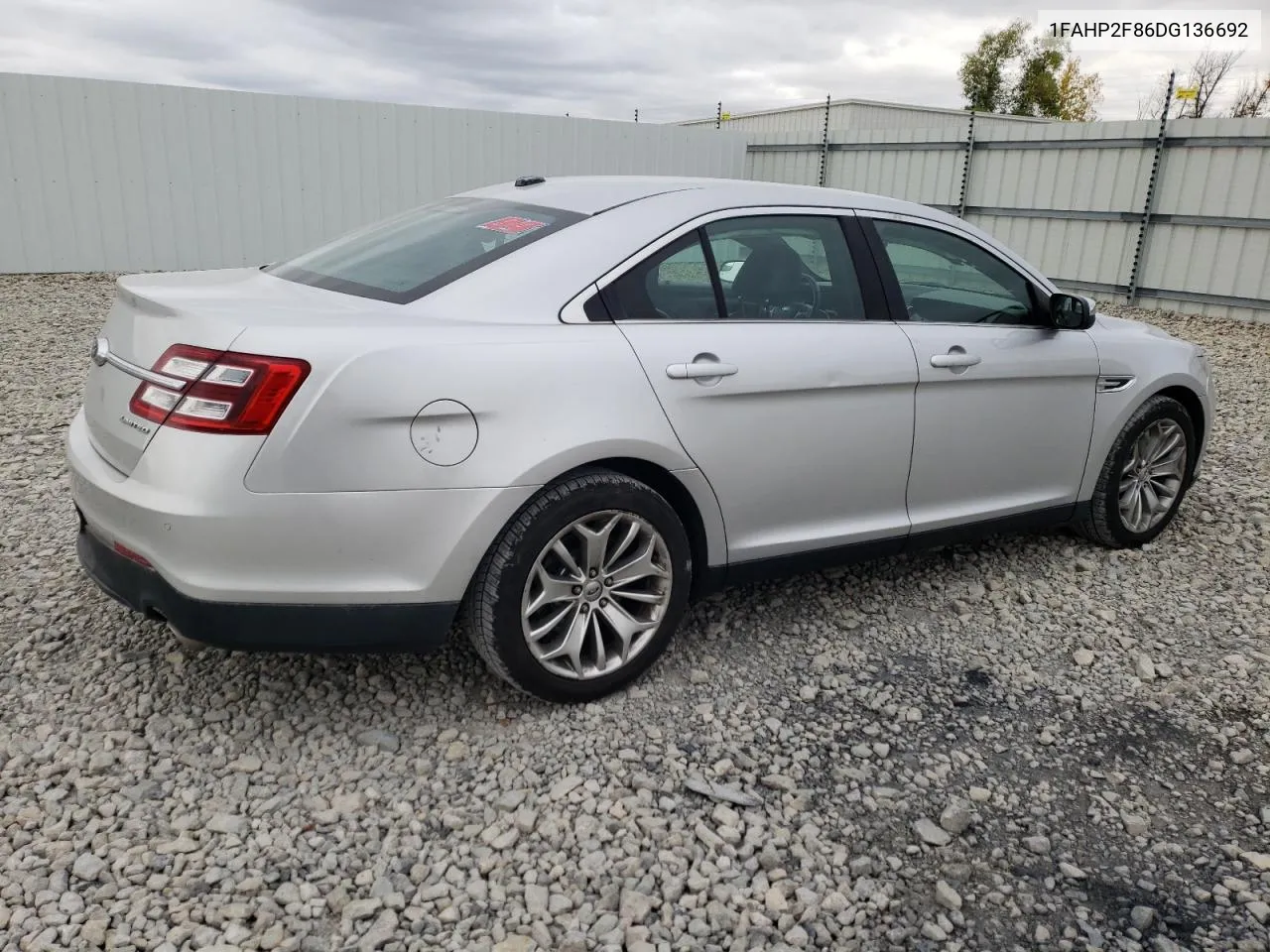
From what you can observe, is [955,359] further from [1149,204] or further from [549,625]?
[1149,204]

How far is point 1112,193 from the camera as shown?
1219 cm

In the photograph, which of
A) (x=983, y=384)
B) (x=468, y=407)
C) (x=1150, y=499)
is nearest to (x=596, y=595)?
(x=468, y=407)

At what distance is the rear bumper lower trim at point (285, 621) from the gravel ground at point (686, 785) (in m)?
0.38

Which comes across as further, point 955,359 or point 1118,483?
point 1118,483

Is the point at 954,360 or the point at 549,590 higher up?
the point at 954,360

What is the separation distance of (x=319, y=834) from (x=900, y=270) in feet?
8.63

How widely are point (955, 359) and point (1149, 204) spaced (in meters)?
10.1

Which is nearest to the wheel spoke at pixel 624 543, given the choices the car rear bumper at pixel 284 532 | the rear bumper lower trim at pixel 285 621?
the car rear bumper at pixel 284 532

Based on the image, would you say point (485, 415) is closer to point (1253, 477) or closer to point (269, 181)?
point (1253, 477)

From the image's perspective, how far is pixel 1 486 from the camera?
15.7 feet

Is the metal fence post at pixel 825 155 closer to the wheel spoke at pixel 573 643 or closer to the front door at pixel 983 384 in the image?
the front door at pixel 983 384

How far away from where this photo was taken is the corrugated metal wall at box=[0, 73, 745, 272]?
11.2m

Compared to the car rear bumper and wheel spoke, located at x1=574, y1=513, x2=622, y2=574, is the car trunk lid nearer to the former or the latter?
the car rear bumper

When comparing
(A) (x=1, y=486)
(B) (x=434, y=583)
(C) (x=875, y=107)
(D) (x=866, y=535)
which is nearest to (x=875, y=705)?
(D) (x=866, y=535)
